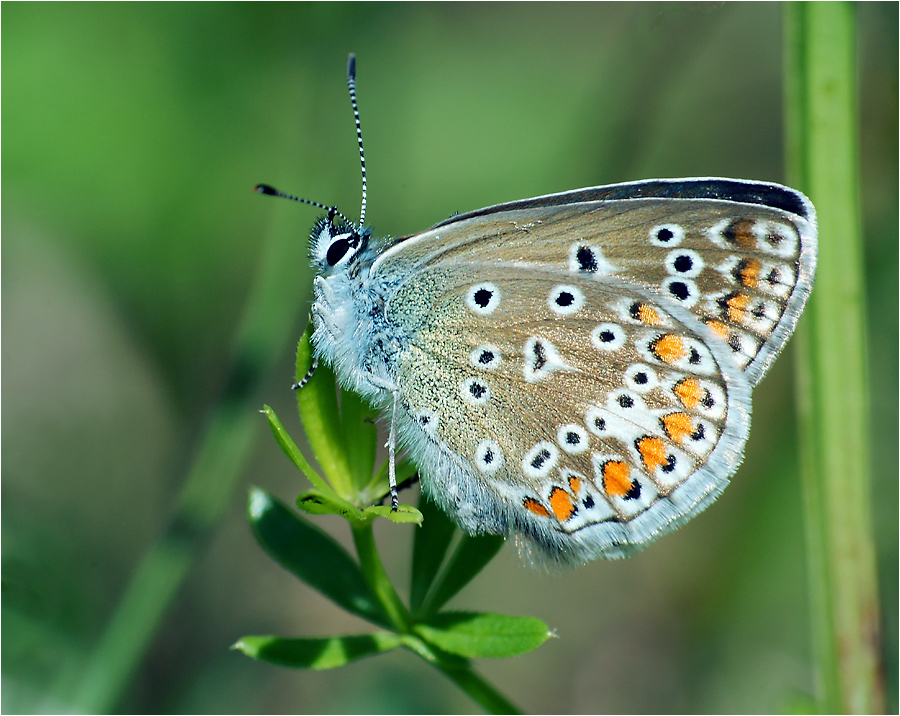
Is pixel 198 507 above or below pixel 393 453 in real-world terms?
below

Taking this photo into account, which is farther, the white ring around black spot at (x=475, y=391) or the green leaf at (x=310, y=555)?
the white ring around black spot at (x=475, y=391)

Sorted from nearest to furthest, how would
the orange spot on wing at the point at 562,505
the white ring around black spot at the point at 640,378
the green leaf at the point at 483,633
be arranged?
the green leaf at the point at 483,633 < the orange spot on wing at the point at 562,505 < the white ring around black spot at the point at 640,378

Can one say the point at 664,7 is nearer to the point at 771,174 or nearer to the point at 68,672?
the point at 771,174

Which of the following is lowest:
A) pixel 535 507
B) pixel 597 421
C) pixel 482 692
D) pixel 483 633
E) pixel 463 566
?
pixel 482 692

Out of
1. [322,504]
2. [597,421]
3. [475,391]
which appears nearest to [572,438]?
[597,421]

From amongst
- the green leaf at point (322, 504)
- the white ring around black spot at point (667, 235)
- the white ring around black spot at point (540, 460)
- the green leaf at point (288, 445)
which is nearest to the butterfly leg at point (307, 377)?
the green leaf at point (288, 445)

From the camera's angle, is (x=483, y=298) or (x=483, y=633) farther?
(x=483, y=298)

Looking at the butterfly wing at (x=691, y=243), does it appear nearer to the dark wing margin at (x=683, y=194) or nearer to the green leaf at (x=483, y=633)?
the dark wing margin at (x=683, y=194)

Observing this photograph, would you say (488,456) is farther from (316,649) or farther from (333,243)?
(333,243)
